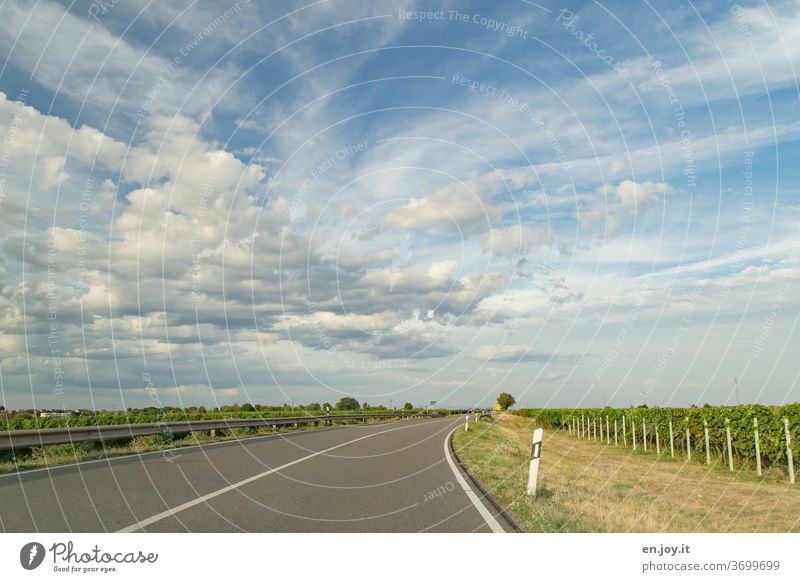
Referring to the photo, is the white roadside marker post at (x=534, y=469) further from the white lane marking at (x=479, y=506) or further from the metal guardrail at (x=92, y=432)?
the metal guardrail at (x=92, y=432)

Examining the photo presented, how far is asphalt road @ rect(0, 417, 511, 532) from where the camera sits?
7918 mm

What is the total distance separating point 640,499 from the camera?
14.1m

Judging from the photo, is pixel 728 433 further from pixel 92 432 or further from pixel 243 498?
pixel 92 432

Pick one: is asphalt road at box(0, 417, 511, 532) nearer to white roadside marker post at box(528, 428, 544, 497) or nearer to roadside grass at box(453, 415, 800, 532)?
roadside grass at box(453, 415, 800, 532)

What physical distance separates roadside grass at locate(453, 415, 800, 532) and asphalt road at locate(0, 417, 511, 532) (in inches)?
31.6

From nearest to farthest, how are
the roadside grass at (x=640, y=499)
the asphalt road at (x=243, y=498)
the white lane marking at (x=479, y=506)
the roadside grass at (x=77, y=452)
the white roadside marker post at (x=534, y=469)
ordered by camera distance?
1. the asphalt road at (x=243, y=498)
2. the white lane marking at (x=479, y=506)
3. the roadside grass at (x=640, y=499)
4. the white roadside marker post at (x=534, y=469)
5. the roadside grass at (x=77, y=452)

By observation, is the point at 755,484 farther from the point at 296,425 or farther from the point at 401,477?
the point at 296,425

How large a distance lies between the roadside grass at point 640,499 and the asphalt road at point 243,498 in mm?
802

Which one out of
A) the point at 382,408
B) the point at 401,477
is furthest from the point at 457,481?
the point at 382,408

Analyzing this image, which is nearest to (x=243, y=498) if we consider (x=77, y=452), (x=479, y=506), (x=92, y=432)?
(x=479, y=506)

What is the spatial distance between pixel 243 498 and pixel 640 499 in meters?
9.04

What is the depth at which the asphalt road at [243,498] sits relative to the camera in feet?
26.0

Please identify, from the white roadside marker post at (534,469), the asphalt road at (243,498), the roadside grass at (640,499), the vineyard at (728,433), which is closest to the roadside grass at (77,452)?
the asphalt road at (243,498)
